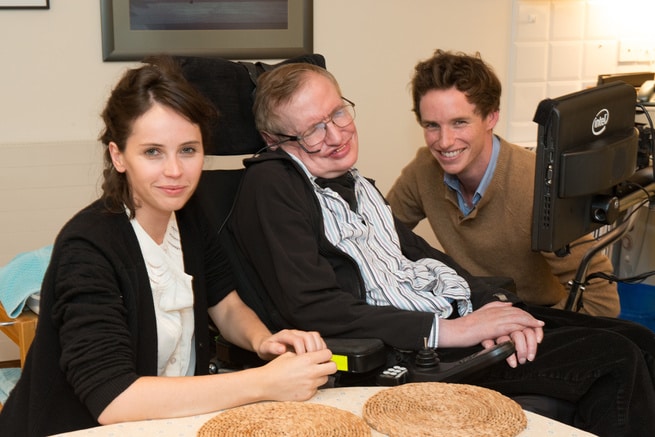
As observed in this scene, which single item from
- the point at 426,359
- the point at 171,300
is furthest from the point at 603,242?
the point at 171,300

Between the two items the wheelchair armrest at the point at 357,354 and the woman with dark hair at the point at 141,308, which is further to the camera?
the wheelchair armrest at the point at 357,354

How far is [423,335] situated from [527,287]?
2.47ft

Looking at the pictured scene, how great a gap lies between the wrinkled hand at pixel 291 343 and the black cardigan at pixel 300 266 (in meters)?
0.18

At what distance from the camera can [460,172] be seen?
234 centimetres

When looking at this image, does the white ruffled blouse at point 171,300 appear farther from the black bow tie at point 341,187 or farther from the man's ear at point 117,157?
the black bow tie at point 341,187

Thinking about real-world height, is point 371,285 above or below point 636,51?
below

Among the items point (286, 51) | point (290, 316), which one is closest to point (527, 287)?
point (290, 316)

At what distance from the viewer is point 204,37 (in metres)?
3.00

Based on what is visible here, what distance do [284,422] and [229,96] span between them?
1.05 metres

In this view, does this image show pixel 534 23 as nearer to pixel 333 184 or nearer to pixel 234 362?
pixel 333 184

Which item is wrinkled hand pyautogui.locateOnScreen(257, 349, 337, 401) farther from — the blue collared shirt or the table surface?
the blue collared shirt

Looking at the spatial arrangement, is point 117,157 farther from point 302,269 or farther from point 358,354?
point 358,354

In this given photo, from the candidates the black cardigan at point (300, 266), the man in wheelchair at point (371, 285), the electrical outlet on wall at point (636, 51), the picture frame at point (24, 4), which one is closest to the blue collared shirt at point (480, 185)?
the man in wheelchair at point (371, 285)

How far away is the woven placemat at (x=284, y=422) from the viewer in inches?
45.7
